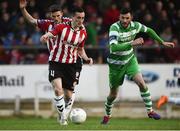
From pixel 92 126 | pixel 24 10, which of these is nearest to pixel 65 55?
pixel 24 10

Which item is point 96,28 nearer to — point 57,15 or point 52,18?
point 52,18

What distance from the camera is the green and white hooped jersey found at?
1598cm

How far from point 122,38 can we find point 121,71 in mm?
869

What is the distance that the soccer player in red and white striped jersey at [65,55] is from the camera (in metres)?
15.9

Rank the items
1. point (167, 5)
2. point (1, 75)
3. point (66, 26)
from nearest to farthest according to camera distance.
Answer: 1. point (66, 26)
2. point (1, 75)
3. point (167, 5)

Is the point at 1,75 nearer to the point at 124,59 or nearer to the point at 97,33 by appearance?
the point at 97,33

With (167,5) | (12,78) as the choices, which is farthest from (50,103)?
(167,5)

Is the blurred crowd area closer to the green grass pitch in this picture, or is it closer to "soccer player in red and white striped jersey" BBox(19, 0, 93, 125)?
the green grass pitch

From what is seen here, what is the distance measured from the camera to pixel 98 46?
22.9 metres

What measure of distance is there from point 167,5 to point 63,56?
924cm

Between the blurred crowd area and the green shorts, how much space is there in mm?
5926

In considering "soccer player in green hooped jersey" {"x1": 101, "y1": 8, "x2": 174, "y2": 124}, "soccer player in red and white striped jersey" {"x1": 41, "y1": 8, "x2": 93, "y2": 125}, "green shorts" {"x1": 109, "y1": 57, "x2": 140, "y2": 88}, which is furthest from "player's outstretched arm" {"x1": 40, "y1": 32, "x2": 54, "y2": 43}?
"green shorts" {"x1": 109, "y1": 57, "x2": 140, "y2": 88}

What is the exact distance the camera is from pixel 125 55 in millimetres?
16562

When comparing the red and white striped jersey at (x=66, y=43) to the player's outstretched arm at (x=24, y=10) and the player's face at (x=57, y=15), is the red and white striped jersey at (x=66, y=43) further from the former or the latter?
the player's outstretched arm at (x=24, y=10)
